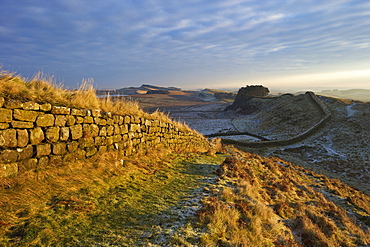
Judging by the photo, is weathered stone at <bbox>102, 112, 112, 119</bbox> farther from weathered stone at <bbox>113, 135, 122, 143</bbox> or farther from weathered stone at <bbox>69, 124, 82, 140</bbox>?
weathered stone at <bbox>69, 124, 82, 140</bbox>

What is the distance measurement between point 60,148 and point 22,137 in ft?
3.11

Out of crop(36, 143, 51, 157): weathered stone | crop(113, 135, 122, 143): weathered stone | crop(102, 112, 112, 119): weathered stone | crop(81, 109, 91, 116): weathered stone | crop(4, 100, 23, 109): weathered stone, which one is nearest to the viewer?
crop(4, 100, 23, 109): weathered stone

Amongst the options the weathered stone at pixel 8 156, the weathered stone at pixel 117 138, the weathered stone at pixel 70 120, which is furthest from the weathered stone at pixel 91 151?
the weathered stone at pixel 8 156

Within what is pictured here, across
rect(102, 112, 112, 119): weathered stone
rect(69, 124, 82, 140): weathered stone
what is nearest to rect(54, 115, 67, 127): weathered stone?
rect(69, 124, 82, 140): weathered stone

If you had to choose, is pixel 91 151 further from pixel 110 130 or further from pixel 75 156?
pixel 110 130

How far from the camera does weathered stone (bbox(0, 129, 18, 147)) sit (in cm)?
401

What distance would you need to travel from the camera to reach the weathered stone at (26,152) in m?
4.32

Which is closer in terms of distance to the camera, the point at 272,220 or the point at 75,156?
the point at 272,220

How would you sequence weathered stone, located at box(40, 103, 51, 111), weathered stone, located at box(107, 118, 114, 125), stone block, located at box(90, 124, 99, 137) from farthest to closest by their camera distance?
1. weathered stone, located at box(107, 118, 114, 125)
2. stone block, located at box(90, 124, 99, 137)
3. weathered stone, located at box(40, 103, 51, 111)

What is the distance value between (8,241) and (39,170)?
1884 mm

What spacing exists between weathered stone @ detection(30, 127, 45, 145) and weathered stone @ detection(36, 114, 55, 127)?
0.13m

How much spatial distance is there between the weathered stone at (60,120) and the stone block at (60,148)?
503 mm

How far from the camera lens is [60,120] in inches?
203

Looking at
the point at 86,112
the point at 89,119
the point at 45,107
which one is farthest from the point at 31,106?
the point at 89,119
